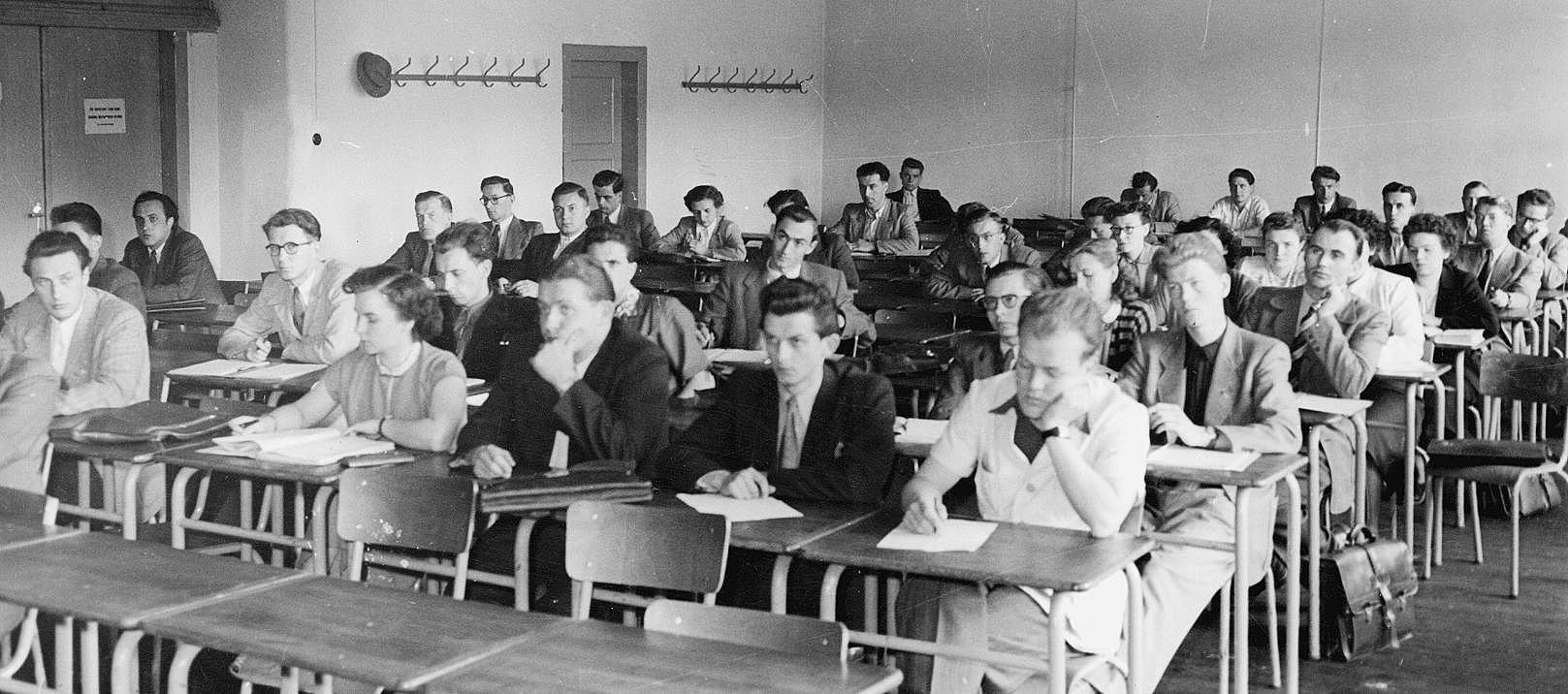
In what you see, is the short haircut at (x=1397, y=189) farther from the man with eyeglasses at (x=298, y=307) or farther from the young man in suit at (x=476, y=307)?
the man with eyeglasses at (x=298, y=307)

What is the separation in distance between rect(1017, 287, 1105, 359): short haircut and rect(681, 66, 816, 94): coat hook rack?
963cm

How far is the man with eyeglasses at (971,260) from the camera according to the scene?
28.0 feet

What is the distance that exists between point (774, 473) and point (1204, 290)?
1.48 metres

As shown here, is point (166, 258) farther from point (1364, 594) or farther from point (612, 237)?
point (1364, 594)

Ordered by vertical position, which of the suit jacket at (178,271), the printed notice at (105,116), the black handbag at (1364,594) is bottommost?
the black handbag at (1364,594)

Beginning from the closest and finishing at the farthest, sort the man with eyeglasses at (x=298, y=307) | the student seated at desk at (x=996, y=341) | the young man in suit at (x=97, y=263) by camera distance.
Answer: the student seated at desk at (x=996, y=341) → the man with eyeglasses at (x=298, y=307) → the young man in suit at (x=97, y=263)

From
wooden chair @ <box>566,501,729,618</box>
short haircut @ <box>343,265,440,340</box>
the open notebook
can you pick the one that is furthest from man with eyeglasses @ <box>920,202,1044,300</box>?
wooden chair @ <box>566,501,729,618</box>

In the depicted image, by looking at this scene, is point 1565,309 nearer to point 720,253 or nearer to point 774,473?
point 720,253

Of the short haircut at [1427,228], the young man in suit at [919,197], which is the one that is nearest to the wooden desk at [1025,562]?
the short haircut at [1427,228]

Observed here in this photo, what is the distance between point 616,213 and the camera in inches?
421

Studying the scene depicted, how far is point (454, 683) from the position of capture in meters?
2.42

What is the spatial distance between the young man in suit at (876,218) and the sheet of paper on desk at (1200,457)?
8.11 meters

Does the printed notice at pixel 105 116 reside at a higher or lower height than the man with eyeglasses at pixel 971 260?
higher

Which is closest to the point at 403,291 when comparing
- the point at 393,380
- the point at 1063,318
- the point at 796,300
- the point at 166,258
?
the point at 393,380
